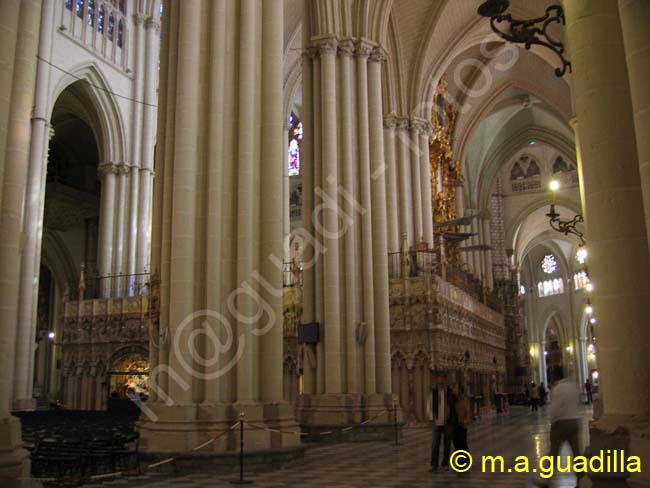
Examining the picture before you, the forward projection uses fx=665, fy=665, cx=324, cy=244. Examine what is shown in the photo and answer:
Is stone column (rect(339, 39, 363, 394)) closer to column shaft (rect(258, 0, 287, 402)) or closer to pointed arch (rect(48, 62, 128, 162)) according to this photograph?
column shaft (rect(258, 0, 287, 402))

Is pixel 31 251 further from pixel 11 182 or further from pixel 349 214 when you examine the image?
pixel 11 182

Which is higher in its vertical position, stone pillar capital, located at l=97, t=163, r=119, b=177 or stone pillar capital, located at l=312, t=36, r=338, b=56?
stone pillar capital, located at l=97, t=163, r=119, b=177

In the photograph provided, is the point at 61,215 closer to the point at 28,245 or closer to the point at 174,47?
the point at 28,245

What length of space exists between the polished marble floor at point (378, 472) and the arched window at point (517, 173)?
34.4 metres

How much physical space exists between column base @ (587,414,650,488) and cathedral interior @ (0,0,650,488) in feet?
0.07

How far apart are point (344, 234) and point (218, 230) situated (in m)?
5.99

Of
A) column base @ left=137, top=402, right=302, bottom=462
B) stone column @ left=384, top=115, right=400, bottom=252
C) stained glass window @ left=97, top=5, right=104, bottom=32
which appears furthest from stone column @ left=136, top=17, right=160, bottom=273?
column base @ left=137, top=402, right=302, bottom=462

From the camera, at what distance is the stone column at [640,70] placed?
473 cm

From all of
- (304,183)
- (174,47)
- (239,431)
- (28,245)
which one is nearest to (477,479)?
(239,431)

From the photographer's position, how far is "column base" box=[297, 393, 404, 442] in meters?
14.9

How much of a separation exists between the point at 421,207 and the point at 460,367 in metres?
5.96

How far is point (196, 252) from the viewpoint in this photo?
35.9 ft

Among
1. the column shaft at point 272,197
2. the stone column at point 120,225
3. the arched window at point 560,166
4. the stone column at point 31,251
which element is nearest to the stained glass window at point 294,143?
the stone column at point 120,225

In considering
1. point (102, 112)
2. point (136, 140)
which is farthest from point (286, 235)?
point (102, 112)
